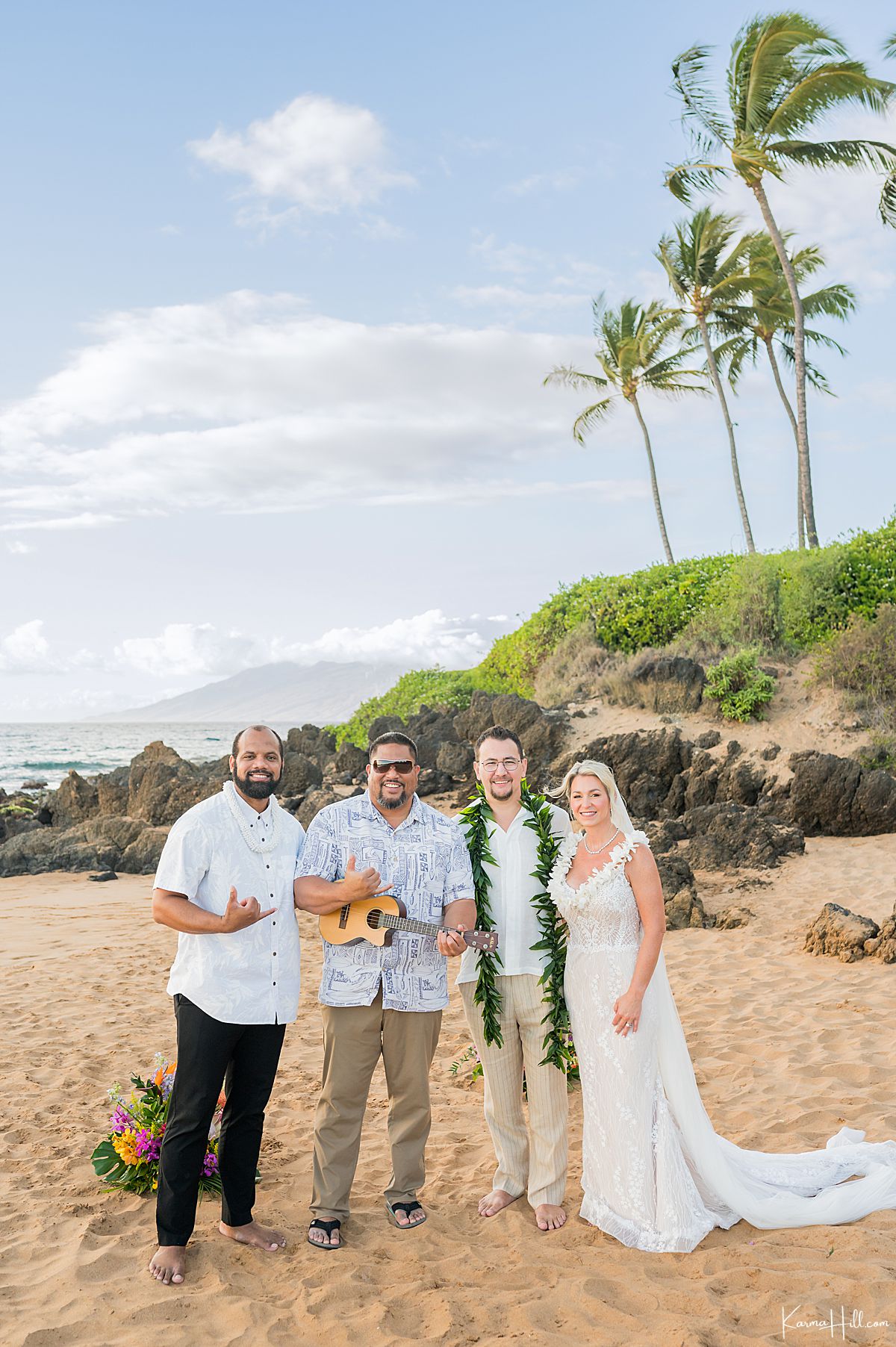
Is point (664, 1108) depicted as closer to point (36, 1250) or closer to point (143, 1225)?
point (143, 1225)

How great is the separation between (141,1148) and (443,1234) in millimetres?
1585

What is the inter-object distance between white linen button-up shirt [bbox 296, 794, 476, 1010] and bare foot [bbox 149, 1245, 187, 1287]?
3.77 feet

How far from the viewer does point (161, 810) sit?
65.8ft

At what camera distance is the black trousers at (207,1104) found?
3984 millimetres

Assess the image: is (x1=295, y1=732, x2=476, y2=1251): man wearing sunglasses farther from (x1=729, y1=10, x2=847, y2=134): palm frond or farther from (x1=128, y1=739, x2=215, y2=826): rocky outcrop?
(x1=729, y1=10, x2=847, y2=134): palm frond

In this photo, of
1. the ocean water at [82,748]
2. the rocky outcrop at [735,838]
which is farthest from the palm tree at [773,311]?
the ocean water at [82,748]

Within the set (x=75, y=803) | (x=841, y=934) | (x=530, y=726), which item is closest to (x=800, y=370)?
(x=530, y=726)

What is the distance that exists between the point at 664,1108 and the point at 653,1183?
0.32m

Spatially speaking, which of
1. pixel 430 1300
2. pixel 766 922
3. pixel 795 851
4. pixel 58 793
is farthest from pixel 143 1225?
pixel 58 793

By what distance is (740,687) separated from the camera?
Result: 17781 mm

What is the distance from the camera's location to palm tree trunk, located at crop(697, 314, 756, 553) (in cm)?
2791

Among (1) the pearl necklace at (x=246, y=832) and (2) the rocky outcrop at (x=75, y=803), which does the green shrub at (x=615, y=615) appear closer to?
(2) the rocky outcrop at (x=75, y=803)

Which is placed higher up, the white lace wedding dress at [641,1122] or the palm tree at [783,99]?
the palm tree at [783,99]

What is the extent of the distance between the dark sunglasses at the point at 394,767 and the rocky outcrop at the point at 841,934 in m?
6.65
